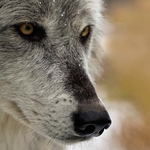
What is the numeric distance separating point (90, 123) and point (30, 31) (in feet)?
2.14

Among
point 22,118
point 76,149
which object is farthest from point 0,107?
point 76,149

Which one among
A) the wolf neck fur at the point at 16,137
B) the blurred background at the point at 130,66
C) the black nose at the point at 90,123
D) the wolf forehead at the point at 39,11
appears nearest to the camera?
the black nose at the point at 90,123

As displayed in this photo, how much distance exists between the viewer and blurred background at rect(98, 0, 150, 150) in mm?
6034

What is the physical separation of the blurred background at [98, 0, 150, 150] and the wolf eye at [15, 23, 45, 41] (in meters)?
2.90

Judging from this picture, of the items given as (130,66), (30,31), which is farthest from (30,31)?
(130,66)

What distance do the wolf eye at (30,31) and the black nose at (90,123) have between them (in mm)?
554

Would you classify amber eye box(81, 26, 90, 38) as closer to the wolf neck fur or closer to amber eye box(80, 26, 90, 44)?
amber eye box(80, 26, 90, 44)

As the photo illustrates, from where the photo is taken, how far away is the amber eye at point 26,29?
254cm

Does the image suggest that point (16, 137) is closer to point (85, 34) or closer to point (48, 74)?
point (48, 74)

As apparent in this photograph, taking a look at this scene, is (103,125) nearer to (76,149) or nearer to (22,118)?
(22,118)

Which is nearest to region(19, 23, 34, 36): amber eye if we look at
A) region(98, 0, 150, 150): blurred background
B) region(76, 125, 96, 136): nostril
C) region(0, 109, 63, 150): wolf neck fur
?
region(0, 109, 63, 150): wolf neck fur

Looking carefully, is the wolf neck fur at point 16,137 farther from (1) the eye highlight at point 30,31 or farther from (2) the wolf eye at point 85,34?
(2) the wolf eye at point 85,34

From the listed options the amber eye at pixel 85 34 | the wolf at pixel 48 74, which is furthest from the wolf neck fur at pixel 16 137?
the amber eye at pixel 85 34

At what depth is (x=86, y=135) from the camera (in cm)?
243
